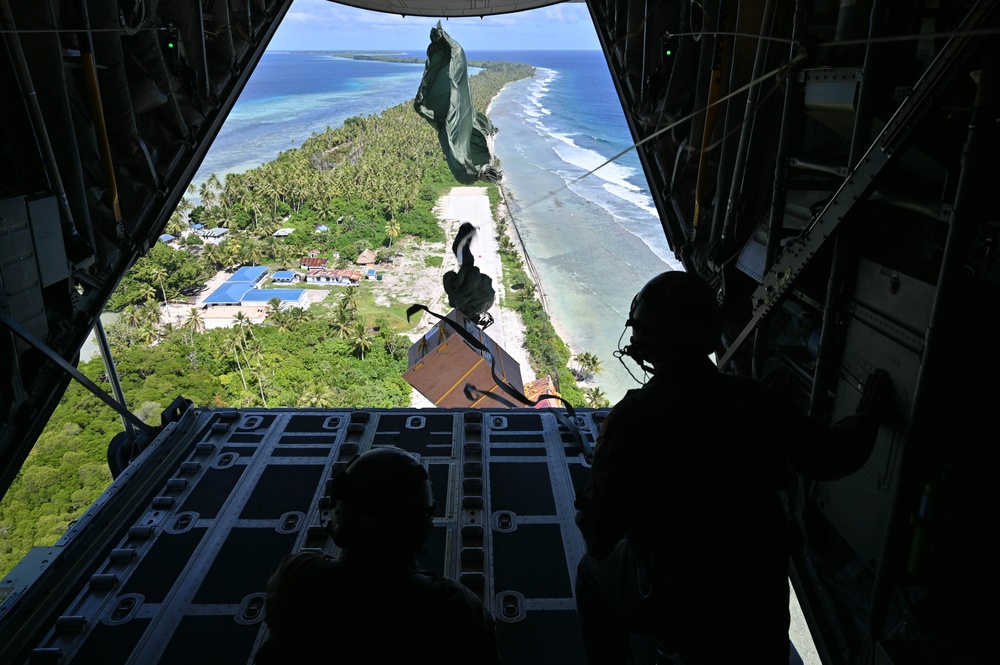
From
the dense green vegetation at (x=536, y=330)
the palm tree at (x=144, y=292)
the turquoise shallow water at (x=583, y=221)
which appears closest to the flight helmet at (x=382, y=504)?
the turquoise shallow water at (x=583, y=221)

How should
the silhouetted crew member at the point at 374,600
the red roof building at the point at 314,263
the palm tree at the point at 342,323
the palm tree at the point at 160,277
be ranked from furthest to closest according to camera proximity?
the red roof building at the point at 314,263 → the palm tree at the point at 160,277 → the palm tree at the point at 342,323 → the silhouetted crew member at the point at 374,600

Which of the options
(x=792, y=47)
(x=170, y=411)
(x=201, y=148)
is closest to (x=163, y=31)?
(x=201, y=148)

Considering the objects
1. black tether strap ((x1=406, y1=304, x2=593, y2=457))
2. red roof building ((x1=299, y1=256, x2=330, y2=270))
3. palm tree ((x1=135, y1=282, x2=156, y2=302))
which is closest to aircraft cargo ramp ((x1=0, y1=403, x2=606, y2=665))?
black tether strap ((x1=406, y1=304, x2=593, y2=457))

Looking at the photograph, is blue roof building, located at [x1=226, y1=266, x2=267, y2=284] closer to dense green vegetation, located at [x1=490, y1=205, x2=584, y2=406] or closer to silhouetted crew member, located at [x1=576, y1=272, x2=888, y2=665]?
dense green vegetation, located at [x1=490, y1=205, x2=584, y2=406]

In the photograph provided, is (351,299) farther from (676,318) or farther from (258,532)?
(676,318)

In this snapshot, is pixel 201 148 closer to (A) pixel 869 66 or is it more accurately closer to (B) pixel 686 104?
(B) pixel 686 104

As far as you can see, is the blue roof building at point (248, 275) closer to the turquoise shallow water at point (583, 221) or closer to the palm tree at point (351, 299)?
the palm tree at point (351, 299)
